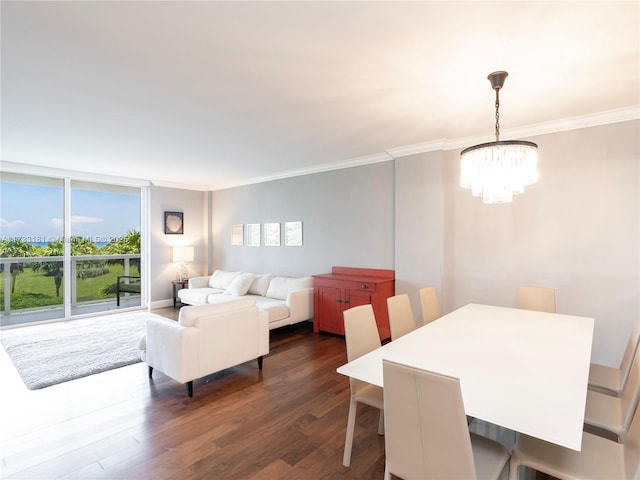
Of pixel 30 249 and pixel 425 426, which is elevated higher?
pixel 30 249

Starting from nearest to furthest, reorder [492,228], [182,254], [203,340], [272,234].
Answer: [203,340] → [492,228] → [272,234] → [182,254]

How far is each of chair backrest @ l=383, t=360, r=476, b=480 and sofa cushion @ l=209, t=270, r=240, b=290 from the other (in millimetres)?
5050

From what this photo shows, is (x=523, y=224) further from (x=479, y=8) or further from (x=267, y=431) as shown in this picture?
(x=267, y=431)

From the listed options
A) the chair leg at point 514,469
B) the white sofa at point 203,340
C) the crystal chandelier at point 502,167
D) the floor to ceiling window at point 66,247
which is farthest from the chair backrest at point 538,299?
the floor to ceiling window at point 66,247

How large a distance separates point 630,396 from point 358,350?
1473 millimetres

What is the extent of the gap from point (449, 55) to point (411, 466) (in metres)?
2.27

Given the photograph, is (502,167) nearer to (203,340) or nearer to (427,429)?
(427,429)

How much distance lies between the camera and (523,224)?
361cm

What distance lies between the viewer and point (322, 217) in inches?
211

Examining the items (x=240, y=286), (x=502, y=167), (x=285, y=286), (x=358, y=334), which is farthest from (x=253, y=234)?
(x=502, y=167)

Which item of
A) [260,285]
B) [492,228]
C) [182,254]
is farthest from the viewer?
[182,254]

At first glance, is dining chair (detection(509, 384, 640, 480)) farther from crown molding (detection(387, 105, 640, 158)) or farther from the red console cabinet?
crown molding (detection(387, 105, 640, 158))

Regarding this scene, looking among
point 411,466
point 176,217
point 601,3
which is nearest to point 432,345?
point 411,466

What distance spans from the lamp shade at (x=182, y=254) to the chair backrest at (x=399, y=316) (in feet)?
17.0
